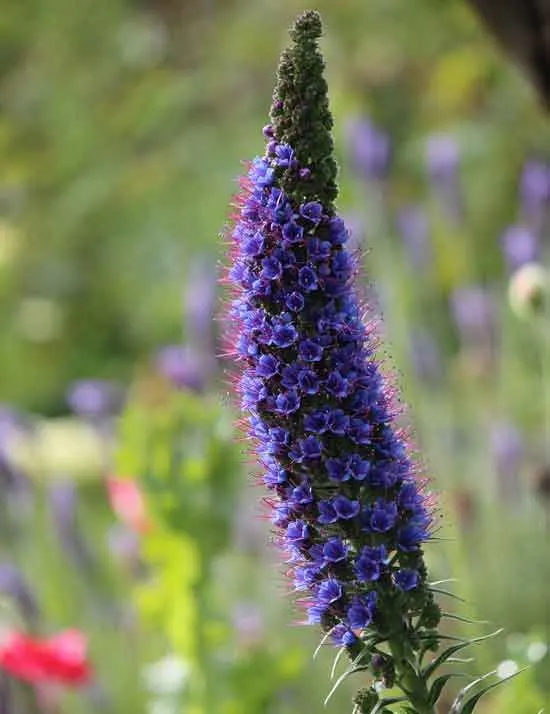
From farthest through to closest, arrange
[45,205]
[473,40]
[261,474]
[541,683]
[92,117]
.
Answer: [45,205], [92,117], [473,40], [541,683], [261,474]

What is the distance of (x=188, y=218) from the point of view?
21.1 feet

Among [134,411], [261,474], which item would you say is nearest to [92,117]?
[134,411]

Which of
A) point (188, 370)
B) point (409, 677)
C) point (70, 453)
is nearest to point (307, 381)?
point (409, 677)

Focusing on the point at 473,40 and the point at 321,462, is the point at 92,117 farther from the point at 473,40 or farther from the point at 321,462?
the point at 321,462

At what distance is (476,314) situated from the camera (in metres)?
4.03

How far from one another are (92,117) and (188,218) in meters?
0.75

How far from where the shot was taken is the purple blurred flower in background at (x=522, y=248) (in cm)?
342

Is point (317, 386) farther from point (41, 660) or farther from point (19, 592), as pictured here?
point (19, 592)

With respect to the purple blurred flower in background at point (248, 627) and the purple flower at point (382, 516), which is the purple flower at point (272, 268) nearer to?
the purple flower at point (382, 516)

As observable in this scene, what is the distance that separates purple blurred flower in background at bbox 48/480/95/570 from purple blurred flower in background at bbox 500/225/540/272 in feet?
5.41

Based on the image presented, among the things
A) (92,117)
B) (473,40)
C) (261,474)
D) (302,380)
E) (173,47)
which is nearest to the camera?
(302,380)

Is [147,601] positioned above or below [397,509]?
above

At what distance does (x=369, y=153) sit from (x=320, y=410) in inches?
95.8

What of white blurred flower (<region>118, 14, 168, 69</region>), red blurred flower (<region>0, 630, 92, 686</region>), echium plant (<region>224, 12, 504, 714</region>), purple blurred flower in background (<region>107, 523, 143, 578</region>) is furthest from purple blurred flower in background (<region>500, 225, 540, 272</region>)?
white blurred flower (<region>118, 14, 168, 69</region>)
